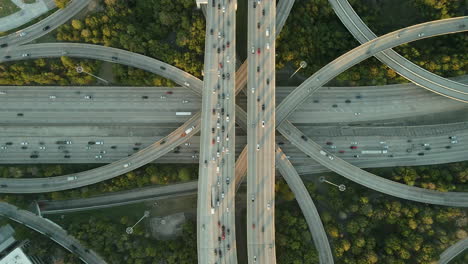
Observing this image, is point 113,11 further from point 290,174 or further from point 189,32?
point 290,174

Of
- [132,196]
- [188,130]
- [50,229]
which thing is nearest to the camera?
[50,229]

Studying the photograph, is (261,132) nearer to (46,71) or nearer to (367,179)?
(367,179)

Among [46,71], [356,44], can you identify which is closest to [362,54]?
[356,44]

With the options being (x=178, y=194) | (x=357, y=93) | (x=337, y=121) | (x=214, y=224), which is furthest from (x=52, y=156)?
(x=357, y=93)

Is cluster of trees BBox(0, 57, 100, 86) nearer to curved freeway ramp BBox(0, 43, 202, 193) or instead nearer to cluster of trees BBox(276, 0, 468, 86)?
curved freeway ramp BBox(0, 43, 202, 193)

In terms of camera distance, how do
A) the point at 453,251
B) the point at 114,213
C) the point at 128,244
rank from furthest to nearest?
the point at 114,213, the point at 453,251, the point at 128,244

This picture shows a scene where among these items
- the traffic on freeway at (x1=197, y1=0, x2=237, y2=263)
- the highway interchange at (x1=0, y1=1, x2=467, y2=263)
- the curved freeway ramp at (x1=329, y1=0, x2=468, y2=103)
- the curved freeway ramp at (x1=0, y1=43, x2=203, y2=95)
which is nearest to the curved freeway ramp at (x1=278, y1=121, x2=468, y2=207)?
the highway interchange at (x1=0, y1=1, x2=467, y2=263)

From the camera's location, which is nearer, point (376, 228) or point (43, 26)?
point (376, 228)

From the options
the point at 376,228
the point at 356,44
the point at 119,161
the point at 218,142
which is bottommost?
the point at 376,228

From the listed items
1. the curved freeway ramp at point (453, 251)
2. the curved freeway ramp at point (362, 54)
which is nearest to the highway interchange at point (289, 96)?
the curved freeway ramp at point (362, 54)
